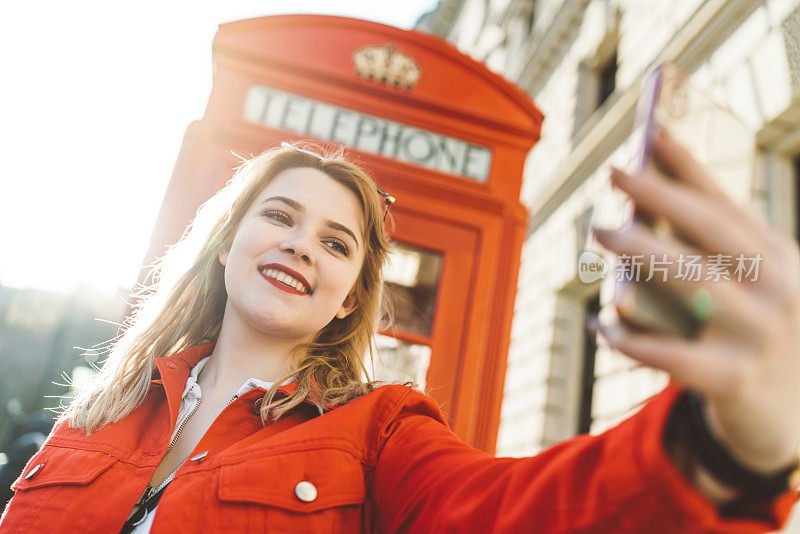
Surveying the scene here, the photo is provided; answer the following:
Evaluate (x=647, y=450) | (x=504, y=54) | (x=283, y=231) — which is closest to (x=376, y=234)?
(x=283, y=231)

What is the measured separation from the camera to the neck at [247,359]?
1.45 meters

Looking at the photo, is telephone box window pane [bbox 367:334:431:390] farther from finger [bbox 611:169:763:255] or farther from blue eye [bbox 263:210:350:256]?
finger [bbox 611:169:763:255]

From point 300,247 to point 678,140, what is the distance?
104cm

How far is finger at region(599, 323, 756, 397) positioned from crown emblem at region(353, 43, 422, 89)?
6.56 feet

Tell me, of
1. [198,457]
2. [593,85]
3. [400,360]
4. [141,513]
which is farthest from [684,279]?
[593,85]

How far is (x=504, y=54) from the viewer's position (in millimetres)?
9086

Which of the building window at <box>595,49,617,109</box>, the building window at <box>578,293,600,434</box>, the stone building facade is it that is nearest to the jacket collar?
the stone building facade

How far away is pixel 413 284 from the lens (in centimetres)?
216

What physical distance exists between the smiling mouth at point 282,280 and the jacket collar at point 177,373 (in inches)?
8.6

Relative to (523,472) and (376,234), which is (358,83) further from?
(523,472)

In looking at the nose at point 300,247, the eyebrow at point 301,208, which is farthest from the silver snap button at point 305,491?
the eyebrow at point 301,208

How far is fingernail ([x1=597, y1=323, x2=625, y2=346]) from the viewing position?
432 millimetres

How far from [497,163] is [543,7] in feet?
20.9

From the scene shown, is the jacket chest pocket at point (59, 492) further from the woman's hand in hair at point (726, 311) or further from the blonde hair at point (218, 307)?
the woman's hand in hair at point (726, 311)
